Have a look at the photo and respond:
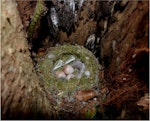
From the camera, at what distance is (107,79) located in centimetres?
253

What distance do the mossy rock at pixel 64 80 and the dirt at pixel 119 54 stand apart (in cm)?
12

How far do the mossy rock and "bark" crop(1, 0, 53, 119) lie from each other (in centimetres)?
61

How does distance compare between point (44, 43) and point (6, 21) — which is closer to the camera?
point (6, 21)

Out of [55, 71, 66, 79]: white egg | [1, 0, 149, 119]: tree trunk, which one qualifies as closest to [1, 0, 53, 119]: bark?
[1, 0, 149, 119]: tree trunk

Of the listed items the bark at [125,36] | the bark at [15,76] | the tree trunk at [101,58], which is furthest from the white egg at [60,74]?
the bark at [15,76]

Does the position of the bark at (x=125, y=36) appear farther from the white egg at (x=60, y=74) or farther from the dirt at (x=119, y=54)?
the white egg at (x=60, y=74)

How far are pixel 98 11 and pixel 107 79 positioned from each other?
0.74 meters

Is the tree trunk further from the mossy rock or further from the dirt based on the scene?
the mossy rock

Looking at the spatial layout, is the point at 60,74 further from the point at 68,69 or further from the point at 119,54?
the point at 119,54

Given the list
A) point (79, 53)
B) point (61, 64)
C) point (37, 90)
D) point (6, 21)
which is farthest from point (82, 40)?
point (6, 21)

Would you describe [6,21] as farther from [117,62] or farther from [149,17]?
[117,62]

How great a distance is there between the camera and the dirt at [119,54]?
183 cm

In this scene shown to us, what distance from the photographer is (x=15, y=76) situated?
140 cm

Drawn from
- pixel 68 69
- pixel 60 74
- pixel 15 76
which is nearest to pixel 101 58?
pixel 68 69
